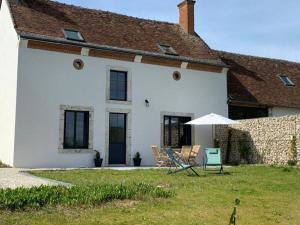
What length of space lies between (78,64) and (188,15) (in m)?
8.27

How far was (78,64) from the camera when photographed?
58.2 feet

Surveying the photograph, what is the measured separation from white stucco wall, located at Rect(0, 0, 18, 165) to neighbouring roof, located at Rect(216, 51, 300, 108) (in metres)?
10.8

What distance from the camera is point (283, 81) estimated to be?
25.2 meters

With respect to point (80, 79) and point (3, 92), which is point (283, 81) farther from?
point (3, 92)

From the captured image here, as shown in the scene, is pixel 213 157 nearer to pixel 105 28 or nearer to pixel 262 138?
pixel 262 138

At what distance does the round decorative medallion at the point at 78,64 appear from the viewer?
17.6 m

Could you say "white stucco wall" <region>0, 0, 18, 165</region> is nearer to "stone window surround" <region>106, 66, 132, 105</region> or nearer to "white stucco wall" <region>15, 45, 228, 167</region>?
"white stucco wall" <region>15, 45, 228, 167</region>

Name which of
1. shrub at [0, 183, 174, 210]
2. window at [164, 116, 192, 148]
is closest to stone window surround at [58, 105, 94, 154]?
window at [164, 116, 192, 148]

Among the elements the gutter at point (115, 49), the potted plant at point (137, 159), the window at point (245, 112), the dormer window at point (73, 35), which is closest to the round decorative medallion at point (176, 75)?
the gutter at point (115, 49)

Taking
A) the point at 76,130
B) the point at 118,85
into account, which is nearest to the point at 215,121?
the point at 118,85

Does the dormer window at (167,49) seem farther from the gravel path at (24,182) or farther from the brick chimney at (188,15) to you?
the gravel path at (24,182)

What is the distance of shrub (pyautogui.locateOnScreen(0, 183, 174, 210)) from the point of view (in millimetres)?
6203

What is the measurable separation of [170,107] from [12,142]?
7.46 meters

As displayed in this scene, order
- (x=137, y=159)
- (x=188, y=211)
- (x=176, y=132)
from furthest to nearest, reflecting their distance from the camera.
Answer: (x=176, y=132)
(x=137, y=159)
(x=188, y=211)
